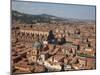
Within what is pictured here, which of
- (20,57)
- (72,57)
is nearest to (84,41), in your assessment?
(72,57)

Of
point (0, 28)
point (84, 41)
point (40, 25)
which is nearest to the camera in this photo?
point (0, 28)

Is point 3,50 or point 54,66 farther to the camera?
point 54,66

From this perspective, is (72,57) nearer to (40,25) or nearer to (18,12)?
(40,25)

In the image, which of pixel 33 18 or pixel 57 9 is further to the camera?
pixel 57 9

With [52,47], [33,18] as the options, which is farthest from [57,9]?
[52,47]

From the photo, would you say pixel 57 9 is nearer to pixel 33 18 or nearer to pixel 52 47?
pixel 33 18

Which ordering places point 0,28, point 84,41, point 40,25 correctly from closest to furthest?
point 0,28 < point 40,25 < point 84,41
